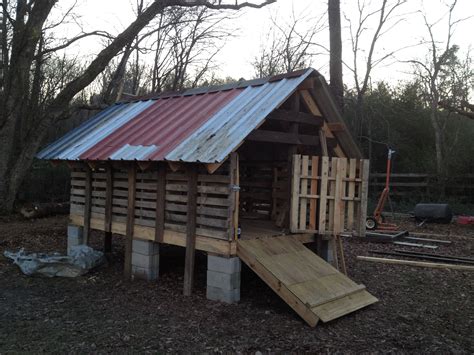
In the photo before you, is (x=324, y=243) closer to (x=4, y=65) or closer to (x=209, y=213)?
(x=209, y=213)

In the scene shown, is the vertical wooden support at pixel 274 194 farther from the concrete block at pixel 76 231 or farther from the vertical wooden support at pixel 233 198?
the concrete block at pixel 76 231

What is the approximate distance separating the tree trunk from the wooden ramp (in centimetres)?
905

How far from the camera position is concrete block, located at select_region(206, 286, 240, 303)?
6.42 m

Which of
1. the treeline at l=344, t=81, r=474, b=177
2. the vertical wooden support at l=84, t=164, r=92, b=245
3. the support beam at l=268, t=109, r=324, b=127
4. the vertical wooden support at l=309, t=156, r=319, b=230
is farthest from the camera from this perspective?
the treeline at l=344, t=81, r=474, b=177

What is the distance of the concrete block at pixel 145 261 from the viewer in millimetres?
7672

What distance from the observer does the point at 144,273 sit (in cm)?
770

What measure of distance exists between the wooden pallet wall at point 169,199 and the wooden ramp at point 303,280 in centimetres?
55

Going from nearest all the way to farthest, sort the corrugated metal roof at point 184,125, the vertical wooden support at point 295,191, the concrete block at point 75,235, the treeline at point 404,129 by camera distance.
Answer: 1. the corrugated metal roof at point 184,125
2. the vertical wooden support at point 295,191
3. the concrete block at point 75,235
4. the treeline at point 404,129

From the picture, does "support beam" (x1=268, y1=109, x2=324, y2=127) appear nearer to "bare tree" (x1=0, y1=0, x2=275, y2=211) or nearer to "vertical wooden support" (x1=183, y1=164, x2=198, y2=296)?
"vertical wooden support" (x1=183, y1=164, x2=198, y2=296)

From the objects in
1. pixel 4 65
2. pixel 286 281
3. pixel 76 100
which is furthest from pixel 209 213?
pixel 76 100

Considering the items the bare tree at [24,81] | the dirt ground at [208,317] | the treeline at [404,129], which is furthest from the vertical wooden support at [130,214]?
the treeline at [404,129]

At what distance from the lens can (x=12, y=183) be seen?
524 inches

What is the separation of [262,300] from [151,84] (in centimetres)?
1923

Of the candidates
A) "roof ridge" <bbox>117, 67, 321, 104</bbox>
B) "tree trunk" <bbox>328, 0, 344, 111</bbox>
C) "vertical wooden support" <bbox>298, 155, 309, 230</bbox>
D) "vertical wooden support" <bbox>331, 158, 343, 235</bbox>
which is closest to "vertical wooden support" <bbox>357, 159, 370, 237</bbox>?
"vertical wooden support" <bbox>331, 158, 343, 235</bbox>
